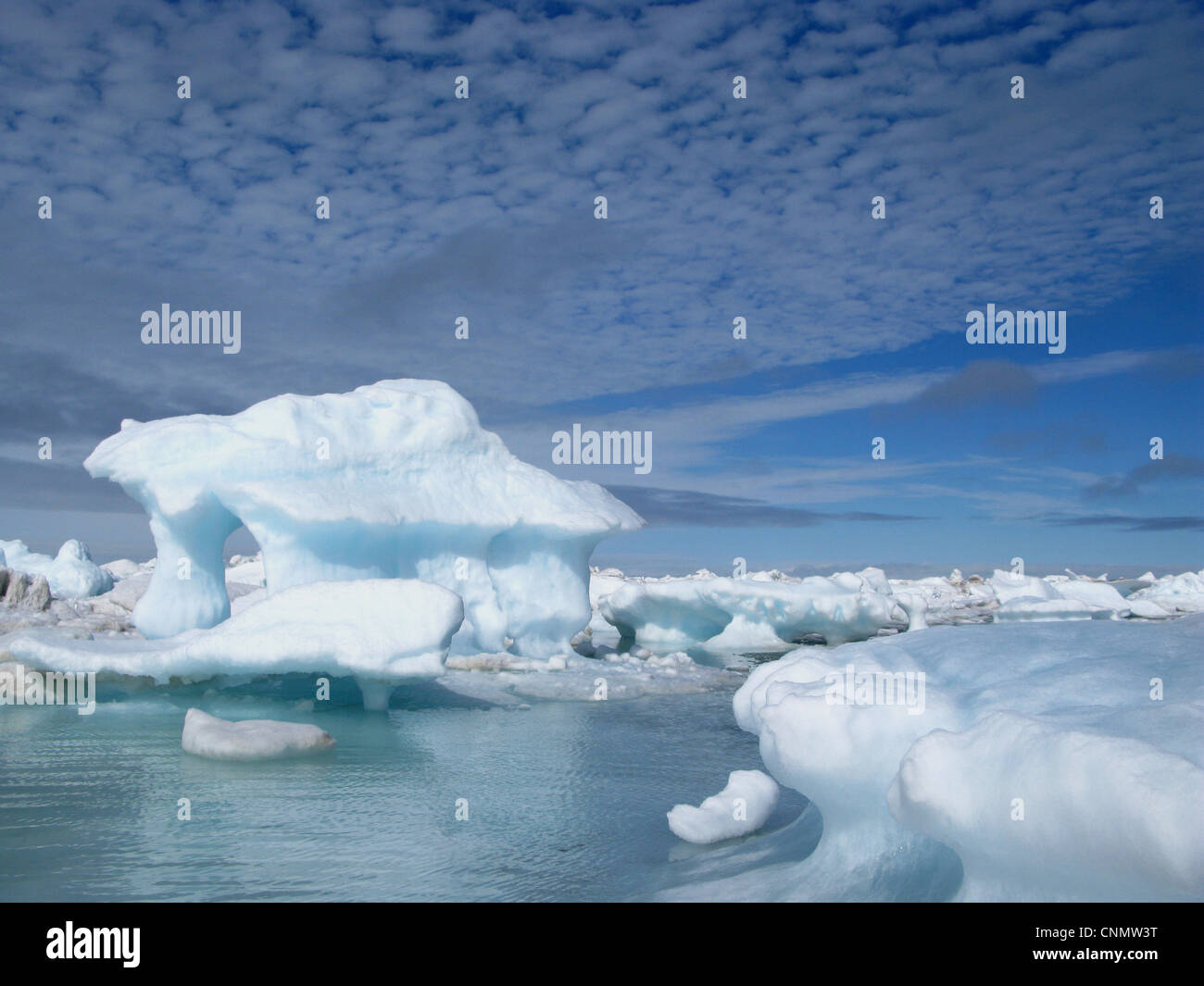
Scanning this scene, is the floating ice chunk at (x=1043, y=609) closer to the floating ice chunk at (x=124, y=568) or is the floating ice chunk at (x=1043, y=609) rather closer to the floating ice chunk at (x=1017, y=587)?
the floating ice chunk at (x=1017, y=587)

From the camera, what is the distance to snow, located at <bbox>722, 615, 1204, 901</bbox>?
10.6ft

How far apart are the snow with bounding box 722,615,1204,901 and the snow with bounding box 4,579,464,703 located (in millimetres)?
5252

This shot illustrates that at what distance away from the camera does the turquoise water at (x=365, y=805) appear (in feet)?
17.4

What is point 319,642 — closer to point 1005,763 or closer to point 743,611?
point 1005,763

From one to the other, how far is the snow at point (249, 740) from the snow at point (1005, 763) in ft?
16.2

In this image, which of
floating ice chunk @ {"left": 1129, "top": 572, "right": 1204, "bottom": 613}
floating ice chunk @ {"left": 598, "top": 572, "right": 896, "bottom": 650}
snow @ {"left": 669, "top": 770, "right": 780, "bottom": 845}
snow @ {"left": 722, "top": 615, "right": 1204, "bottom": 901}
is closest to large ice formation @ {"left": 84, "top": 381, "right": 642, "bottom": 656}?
floating ice chunk @ {"left": 598, "top": 572, "right": 896, "bottom": 650}

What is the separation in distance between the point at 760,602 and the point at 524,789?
14.4 m

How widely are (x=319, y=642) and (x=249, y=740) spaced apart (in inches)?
66.8

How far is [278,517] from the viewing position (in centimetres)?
1270

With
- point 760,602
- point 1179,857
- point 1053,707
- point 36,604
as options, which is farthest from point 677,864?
point 36,604

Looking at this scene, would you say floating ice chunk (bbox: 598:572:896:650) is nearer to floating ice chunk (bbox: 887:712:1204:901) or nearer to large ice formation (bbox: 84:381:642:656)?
large ice formation (bbox: 84:381:642:656)

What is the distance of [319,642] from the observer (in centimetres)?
1013

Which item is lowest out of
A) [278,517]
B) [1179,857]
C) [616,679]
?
[616,679]
